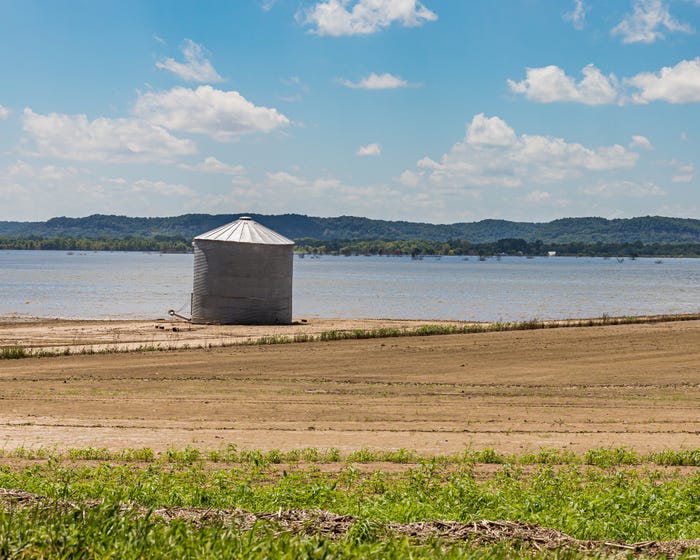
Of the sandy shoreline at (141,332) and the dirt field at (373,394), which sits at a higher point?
the dirt field at (373,394)

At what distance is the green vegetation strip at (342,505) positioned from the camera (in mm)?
5699

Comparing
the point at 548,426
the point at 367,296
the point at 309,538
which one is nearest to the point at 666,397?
the point at 548,426

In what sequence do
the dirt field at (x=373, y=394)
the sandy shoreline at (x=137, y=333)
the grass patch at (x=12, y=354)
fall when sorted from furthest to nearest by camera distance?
1. the sandy shoreline at (x=137, y=333)
2. the grass patch at (x=12, y=354)
3. the dirt field at (x=373, y=394)

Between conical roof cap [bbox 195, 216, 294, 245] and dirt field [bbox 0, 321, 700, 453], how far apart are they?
6.08m

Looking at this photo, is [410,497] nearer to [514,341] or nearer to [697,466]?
[697,466]

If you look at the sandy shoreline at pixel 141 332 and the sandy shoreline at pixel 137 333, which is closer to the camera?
the sandy shoreline at pixel 141 332

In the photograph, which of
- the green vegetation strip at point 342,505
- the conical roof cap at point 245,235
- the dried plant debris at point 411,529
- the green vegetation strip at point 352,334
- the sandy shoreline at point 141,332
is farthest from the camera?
the conical roof cap at point 245,235

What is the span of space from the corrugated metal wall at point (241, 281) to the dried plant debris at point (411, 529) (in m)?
36.1

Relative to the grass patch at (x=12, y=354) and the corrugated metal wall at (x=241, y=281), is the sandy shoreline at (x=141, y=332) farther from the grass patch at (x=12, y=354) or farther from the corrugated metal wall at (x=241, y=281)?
the grass patch at (x=12, y=354)

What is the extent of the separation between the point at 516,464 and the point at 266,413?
24.5 ft

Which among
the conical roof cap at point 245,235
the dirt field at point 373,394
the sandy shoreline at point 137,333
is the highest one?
the conical roof cap at point 245,235

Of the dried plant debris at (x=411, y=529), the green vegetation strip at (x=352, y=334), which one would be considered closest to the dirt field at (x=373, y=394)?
the green vegetation strip at (x=352, y=334)

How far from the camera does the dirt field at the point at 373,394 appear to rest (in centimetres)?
1526

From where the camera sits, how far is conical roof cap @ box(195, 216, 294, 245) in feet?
143
